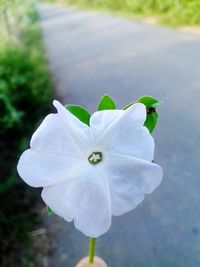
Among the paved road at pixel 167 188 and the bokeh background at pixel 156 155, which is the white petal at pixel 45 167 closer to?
the bokeh background at pixel 156 155

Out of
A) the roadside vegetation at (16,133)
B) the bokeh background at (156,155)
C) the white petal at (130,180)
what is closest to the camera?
the white petal at (130,180)

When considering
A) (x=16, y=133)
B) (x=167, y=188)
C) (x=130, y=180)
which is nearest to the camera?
(x=130, y=180)

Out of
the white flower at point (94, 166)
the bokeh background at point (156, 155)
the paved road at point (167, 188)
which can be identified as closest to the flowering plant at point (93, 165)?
the white flower at point (94, 166)

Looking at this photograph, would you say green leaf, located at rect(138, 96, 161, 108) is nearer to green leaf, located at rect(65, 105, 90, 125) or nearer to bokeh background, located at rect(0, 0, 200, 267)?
→ green leaf, located at rect(65, 105, 90, 125)

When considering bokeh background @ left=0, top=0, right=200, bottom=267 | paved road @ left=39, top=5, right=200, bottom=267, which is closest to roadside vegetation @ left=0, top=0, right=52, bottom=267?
bokeh background @ left=0, top=0, right=200, bottom=267

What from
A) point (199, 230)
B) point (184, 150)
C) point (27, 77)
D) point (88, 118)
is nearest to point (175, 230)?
point (199, 230)

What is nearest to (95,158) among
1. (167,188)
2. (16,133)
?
(167,188)

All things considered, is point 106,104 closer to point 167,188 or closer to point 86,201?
point 86,201

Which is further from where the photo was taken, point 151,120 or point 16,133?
point 16,133
